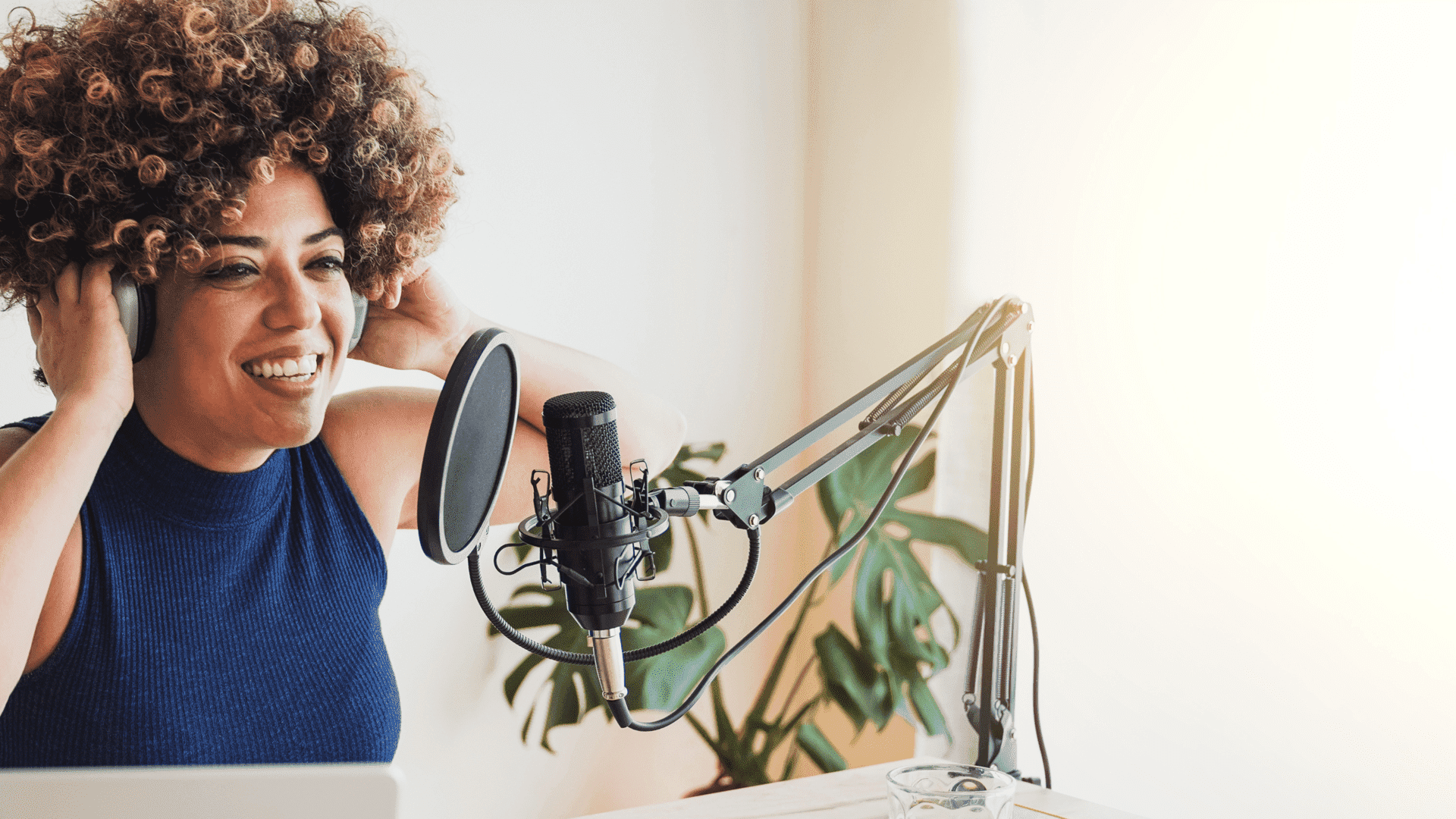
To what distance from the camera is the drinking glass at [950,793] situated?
0.85m

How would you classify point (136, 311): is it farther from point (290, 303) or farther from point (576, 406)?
point (576, 406)

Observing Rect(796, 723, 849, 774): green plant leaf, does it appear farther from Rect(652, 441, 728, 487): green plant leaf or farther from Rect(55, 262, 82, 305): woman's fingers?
Rect(55, 262, 82, 305): woman's fingers

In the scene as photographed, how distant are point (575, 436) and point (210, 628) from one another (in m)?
0.66

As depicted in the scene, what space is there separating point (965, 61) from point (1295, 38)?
0.54 m

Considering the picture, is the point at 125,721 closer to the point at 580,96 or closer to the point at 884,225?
the point at 580,96

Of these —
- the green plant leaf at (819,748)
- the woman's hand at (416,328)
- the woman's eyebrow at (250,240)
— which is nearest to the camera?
the woman's eyebrow at (250,240)

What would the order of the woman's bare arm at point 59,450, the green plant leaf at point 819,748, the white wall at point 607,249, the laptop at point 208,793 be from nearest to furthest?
1. the laptop at point 208,793
2. the woman's bare arm at point 59,450
3. the white wall at point 607,249
4. the green plant leaf at point 819,748

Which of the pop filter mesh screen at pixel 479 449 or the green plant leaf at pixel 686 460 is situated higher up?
the pop filter mesh screen at pixel 479 449

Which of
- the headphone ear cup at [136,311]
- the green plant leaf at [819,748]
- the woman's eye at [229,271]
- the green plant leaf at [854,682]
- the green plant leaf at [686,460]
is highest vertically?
the woman's eye at [229,271]

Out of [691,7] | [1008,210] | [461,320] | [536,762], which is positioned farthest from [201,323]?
[1008,210]

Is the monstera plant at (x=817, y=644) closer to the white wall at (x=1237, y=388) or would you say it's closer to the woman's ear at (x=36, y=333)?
the white wall at (x=1237, y=388)

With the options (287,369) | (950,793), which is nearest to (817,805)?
(950,793)

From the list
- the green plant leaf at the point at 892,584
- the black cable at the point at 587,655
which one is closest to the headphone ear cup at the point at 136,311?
the black cable at the point at 587,655

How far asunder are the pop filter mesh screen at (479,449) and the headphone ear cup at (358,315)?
0.55m
